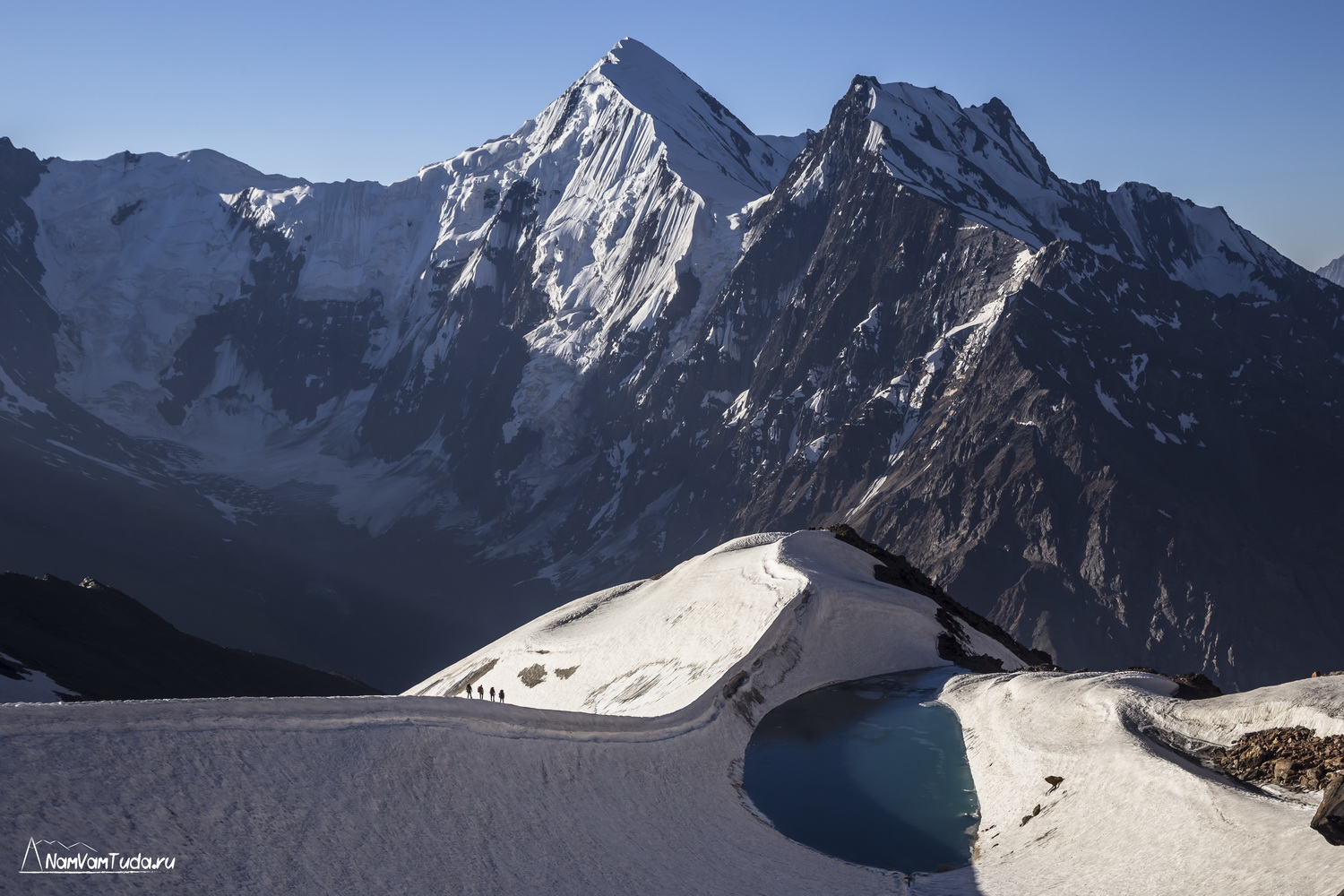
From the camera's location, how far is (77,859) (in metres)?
17.4

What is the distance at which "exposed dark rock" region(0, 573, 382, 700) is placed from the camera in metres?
48.1

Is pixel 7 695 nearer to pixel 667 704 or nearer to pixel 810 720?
pixel 667 704

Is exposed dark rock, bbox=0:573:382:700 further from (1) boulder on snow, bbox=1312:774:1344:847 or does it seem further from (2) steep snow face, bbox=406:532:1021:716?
(1) boulder on snow, bbox=1312:774:1344:847

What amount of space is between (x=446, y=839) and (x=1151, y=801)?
14.9 meters

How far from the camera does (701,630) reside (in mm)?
52750

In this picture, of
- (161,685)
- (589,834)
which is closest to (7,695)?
(161,685)

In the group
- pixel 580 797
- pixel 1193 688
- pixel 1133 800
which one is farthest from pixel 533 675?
pixel 1133 800

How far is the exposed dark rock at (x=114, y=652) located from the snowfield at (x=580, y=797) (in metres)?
23.7

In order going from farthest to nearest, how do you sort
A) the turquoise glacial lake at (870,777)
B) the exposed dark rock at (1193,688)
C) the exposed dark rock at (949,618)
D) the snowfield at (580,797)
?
the exposed dark rock at (949,618), the exposed dark rock at (1193,688), the turquoise glacial lake at (870,777), the snowfield at (580,797)

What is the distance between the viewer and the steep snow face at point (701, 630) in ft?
156

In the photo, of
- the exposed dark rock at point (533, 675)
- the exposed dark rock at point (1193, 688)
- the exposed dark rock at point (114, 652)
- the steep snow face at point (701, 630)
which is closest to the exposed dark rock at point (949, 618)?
the steep snow face at point (701, 630)

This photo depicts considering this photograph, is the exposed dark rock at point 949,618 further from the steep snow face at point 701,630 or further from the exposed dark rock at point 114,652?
the exposed dark rock at point 114,652

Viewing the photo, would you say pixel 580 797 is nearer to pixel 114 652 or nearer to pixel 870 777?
pixel 870 777

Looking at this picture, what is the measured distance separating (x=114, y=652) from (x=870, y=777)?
38285mm
